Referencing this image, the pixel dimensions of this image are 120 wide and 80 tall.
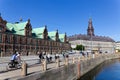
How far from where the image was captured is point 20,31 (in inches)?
3167

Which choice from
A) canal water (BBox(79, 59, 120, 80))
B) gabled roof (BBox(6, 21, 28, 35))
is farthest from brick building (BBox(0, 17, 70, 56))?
canal water (BBox(79, 59, 120, 80))

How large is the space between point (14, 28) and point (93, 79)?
2074 inches

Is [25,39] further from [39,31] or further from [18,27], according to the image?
[39,31]

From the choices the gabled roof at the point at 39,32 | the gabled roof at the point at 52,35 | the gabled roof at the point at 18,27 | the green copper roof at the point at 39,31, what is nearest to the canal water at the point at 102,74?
the gabled roof at the point at 18,27

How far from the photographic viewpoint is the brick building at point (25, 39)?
68.1m

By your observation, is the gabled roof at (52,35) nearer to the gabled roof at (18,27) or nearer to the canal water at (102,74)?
the gabled roof at (18,27)

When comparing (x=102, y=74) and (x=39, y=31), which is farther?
(x=39, y=31)

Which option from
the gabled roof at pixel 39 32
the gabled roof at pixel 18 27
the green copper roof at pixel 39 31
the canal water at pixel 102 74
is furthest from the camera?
the green copper roof at pixel 39 31

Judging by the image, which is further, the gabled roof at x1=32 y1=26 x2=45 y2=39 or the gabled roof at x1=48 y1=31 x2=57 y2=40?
the gabled roof at x1=48 y1=31 x2=57 y2=40

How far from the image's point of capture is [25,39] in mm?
79562

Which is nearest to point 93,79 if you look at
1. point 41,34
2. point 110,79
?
point 110,79

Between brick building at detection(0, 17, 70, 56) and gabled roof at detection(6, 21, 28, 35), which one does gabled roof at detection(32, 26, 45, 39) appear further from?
gabled roof at detection(6, 21, 28, 35)

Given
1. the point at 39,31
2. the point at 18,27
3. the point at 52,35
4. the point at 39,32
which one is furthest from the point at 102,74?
the point at 52,35

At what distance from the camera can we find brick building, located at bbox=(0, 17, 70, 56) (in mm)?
68062
